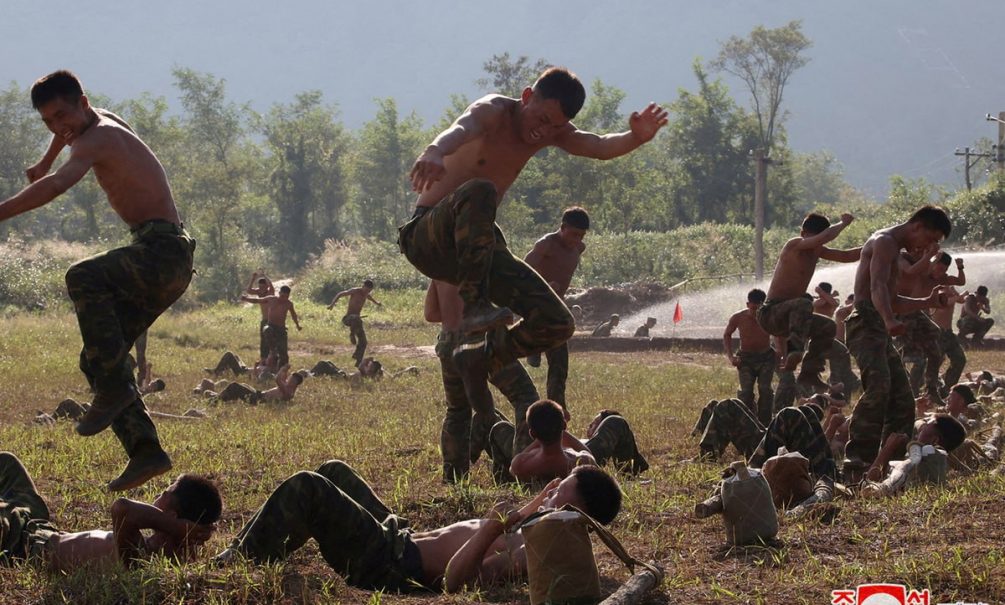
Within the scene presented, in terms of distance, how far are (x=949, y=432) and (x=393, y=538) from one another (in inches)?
193

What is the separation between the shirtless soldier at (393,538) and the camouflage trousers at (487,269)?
60.1 inches

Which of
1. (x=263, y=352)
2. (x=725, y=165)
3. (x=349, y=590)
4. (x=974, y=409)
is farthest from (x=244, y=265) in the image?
(x=349, y=590)

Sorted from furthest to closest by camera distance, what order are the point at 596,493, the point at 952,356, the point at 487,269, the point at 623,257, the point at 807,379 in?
the point at 623,257 < the point at 952,356 < the point at 807,379 < the point at 487,269 < the point at 596,493

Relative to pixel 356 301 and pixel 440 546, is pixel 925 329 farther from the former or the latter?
pixel 356 301

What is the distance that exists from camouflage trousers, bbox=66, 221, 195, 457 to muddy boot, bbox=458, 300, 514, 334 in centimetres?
159

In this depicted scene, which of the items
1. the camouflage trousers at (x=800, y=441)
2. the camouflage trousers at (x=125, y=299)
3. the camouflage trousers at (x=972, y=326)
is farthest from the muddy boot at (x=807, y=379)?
the camouflage trousers at (x=972, y=326)

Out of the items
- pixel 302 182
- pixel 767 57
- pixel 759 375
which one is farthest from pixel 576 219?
pixel 767 57

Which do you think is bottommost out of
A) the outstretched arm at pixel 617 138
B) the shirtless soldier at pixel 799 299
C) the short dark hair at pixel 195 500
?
the short dark hair at pixel 195 500

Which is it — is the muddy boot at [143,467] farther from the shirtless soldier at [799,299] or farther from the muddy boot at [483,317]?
the shirtless soldier at [799,299]

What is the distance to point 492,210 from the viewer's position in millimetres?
6688

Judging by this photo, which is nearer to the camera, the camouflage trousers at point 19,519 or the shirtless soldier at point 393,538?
the shirtless soldier at point 393,538


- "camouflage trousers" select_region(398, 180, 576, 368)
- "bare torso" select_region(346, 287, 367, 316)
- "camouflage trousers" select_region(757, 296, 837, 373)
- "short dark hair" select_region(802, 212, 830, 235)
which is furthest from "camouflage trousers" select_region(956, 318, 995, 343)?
"camouflage trousers" select_region(398, 180, 576, 368)

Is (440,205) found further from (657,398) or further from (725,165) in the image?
(725,165)

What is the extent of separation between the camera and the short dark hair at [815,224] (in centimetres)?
1141
